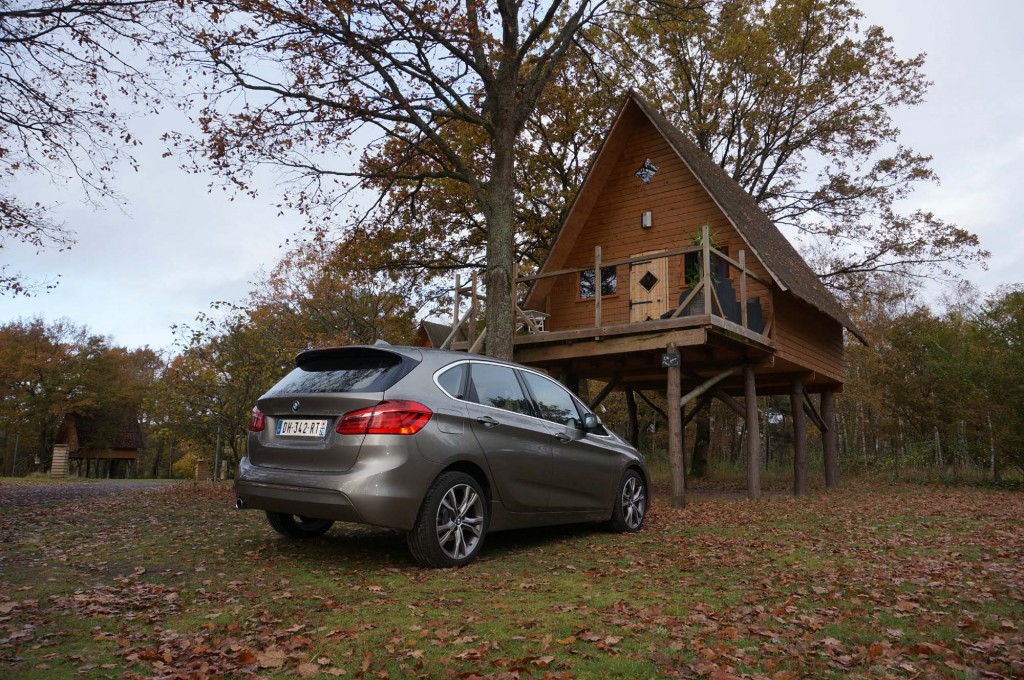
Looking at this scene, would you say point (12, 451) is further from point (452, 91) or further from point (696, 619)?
point (696, 619)

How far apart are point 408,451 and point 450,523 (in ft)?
2.62

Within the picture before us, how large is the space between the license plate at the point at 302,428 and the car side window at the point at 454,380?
993mm

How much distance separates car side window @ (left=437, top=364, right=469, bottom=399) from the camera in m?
6.17

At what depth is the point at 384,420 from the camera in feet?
18.4

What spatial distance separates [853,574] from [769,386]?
14.2 metres

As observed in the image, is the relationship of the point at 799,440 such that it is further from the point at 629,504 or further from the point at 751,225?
the point at 629,504

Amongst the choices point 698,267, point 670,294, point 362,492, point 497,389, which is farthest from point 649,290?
point 362,492

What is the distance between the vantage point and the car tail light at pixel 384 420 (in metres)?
5.58

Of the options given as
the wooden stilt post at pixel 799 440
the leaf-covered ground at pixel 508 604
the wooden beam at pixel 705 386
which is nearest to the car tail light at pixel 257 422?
the leaf-covered ground at pixel 508 604

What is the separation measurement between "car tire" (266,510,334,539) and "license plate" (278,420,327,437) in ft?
3.53

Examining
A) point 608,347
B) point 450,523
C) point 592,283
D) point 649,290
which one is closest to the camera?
point 450,523

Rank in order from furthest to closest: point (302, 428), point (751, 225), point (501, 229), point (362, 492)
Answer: point (751, 225), point (501, 229), point (302, 428), point (362, 492)

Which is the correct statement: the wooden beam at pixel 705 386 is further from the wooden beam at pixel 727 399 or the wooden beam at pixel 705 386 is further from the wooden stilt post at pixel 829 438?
the wooden stilt post at pixel 829 438

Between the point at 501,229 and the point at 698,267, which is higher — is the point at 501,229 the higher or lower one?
the higher one
